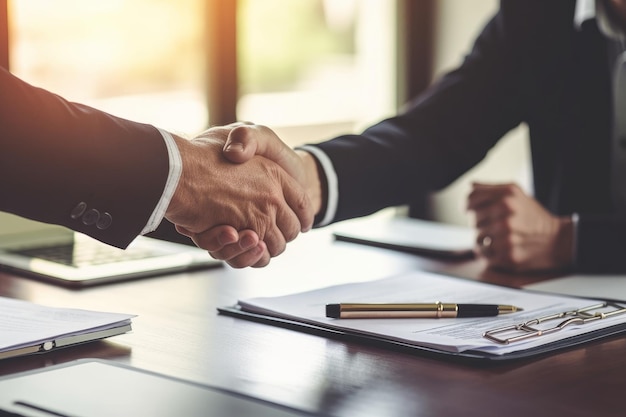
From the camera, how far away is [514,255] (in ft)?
5.35

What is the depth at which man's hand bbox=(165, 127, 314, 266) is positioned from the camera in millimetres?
1380

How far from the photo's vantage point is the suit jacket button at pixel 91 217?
125 centimetres

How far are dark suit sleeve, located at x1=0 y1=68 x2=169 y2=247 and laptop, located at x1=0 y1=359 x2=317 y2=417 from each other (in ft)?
1.01

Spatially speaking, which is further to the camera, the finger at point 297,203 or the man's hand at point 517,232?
the man's hand at point 517,232

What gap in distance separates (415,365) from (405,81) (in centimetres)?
351

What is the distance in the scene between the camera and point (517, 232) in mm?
1670

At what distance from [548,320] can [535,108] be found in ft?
3.50

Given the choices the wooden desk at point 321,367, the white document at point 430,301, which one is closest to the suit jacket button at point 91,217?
the wooden desk at point 321,367

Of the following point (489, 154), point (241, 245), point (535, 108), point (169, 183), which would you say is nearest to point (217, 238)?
point (241, 245)

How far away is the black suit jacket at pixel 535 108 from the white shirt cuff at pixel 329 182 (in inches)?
9.9

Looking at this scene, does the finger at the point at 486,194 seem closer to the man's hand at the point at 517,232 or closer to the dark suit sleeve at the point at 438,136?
the man's hand at the point at 517,232

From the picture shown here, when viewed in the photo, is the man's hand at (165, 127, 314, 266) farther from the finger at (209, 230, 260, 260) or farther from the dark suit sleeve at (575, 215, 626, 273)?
the dark suit sleeve at (575, 215, 626, 273)

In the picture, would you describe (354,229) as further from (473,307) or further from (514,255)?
(473,307)

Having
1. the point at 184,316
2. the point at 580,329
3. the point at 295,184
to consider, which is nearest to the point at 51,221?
the point at 184,316
